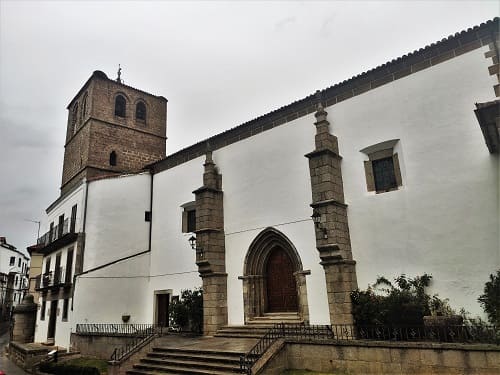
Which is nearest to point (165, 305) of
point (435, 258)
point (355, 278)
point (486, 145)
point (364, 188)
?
point (355, 278)

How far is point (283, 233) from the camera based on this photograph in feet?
40.8

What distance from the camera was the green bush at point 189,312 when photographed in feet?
45.3

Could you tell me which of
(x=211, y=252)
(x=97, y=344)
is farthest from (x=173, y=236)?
(x=97, y=344)

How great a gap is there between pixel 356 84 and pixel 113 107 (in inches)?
570

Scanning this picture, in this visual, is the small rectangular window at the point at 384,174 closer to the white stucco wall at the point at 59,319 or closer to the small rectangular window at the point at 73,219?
the white stucco wall at the point at 59,319

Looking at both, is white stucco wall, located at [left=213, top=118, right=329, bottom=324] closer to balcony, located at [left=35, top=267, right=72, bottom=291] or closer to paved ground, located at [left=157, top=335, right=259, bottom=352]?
paved ground, located at [left=157, top=335, right=259, bottom=352]

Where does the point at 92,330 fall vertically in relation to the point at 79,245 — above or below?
below

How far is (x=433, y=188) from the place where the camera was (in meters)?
9.84

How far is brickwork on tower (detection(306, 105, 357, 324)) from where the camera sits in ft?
33.2

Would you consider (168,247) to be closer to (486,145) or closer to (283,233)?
(283,233)

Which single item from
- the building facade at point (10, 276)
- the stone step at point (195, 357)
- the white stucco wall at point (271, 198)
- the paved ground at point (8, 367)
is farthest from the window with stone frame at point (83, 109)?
the building facade at point (10, 276)

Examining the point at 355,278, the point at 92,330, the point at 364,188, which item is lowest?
the point at 92,330

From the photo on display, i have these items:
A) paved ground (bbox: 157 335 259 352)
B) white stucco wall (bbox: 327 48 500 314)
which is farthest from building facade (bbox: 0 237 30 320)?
white stucco wall (bbox: 327 48 500 314)

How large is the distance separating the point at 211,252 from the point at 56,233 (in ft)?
35.0
